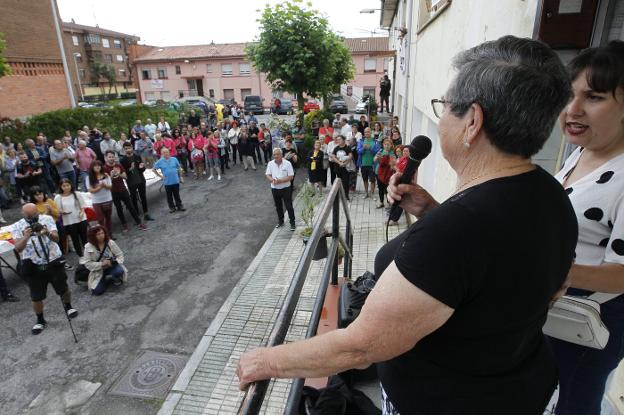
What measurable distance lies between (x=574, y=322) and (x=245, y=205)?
396 inches

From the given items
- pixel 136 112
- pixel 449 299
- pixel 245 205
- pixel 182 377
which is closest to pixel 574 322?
pixel 449 299

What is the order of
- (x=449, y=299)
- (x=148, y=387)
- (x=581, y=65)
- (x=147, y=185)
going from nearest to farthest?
(x=449, y=299), (x=581, y=65), (x=148, y=387), (x=147, y=185)

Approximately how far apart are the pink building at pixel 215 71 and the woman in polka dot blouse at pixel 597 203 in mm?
41194

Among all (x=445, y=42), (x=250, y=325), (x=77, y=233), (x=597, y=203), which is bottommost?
(x=250, y=325)

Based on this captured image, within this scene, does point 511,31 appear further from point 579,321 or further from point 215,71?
point 215,71

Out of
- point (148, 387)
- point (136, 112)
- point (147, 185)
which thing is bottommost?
point (148, 387)

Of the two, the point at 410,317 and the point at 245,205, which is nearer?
the point at 410,317

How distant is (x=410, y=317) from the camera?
0.85 metres

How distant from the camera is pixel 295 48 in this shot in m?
15.8

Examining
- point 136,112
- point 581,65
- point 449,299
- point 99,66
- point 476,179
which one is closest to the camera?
point 449,299

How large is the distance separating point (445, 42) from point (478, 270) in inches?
247

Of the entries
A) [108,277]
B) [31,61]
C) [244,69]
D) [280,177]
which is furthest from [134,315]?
[244,69]

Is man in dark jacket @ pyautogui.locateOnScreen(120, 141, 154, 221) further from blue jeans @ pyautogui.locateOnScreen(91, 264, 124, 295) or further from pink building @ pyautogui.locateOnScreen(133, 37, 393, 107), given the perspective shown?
pink building @ pyautogui.locateOnScreen(133, 37, 393, 107)

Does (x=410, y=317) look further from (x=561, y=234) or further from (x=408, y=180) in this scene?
(x=408, y=180)
